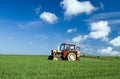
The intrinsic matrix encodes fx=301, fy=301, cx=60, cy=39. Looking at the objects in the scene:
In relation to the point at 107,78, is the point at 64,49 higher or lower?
higher

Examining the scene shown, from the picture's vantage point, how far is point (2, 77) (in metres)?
12.2

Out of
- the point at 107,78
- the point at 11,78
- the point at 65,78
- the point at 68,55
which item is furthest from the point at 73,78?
the point at 68,55

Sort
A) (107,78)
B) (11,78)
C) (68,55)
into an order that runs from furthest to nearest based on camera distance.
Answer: (68,55) < (107,78) < (11,78)

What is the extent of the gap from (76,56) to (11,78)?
933 inches

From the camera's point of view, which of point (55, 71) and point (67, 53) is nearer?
point (55, 71)

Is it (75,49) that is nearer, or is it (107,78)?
(107,78)

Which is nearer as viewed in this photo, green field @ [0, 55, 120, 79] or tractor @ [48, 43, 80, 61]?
green field @ [0, 55, 120, 79]

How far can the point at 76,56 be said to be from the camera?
116ft

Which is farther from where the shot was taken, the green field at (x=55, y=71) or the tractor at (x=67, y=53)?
the tractor at (x=67, y=53)

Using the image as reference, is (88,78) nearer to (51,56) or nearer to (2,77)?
(2,77)

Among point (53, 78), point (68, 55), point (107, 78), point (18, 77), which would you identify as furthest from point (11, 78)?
point (68, 55)

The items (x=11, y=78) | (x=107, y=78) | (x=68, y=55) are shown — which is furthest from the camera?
(x=68, y=55)

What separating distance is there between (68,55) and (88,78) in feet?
72.6

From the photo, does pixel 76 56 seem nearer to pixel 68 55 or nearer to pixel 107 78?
pixel 68 55
